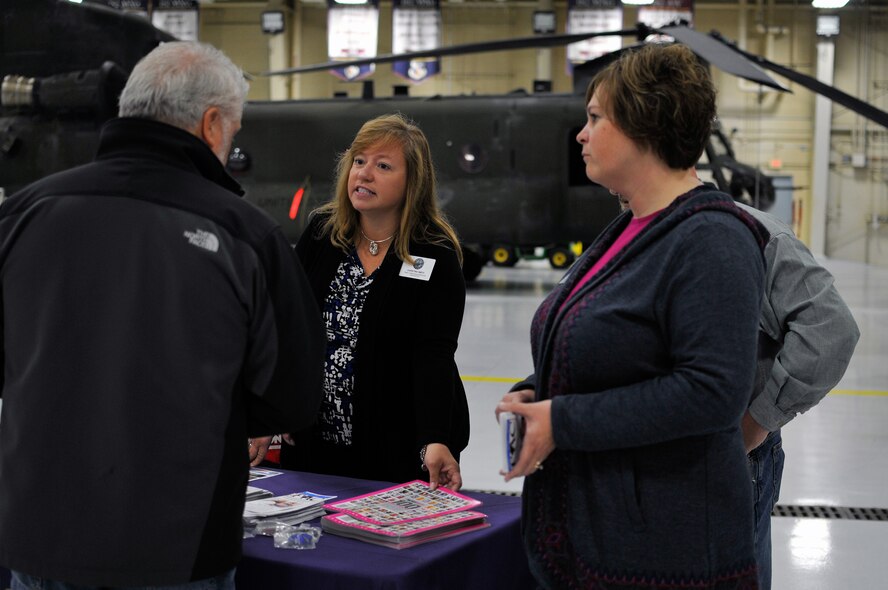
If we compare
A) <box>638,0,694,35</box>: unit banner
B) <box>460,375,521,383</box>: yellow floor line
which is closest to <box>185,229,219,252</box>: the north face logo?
<box>460,375,521,383</box>: yellow floor line

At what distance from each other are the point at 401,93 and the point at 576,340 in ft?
42.0

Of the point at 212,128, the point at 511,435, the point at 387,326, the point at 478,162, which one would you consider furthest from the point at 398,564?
the point at 478,162

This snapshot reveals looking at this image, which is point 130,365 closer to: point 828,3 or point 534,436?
point 534,436

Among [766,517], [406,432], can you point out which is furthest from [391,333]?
[766,517]

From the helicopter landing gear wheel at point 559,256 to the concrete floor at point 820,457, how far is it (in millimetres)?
5529

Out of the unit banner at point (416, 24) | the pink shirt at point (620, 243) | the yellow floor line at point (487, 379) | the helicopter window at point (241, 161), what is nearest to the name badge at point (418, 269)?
the pink shirt at point (620, 243)

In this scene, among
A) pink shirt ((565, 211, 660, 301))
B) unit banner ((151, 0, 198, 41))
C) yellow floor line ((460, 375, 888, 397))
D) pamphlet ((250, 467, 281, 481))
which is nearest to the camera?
pink shirt ((565, 211, 660, 301))

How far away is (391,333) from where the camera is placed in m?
2.70

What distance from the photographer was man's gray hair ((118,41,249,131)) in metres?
1.62

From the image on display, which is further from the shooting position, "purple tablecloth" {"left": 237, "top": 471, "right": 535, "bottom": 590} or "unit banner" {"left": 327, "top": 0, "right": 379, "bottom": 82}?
"unit banner" {"left": 327, "top": 0, "right": 379, "bottom": 82}

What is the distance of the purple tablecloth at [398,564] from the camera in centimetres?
178

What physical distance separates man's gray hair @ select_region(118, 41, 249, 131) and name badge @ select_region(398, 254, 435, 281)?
44.9 inches

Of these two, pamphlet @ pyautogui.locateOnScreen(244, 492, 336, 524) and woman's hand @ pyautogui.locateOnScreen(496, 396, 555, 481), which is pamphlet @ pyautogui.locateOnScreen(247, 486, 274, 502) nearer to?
pamphlet @ pyautogui.locateOnScreen(244, 492, 336, 524)

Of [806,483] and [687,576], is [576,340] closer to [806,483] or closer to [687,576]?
[687,576]
